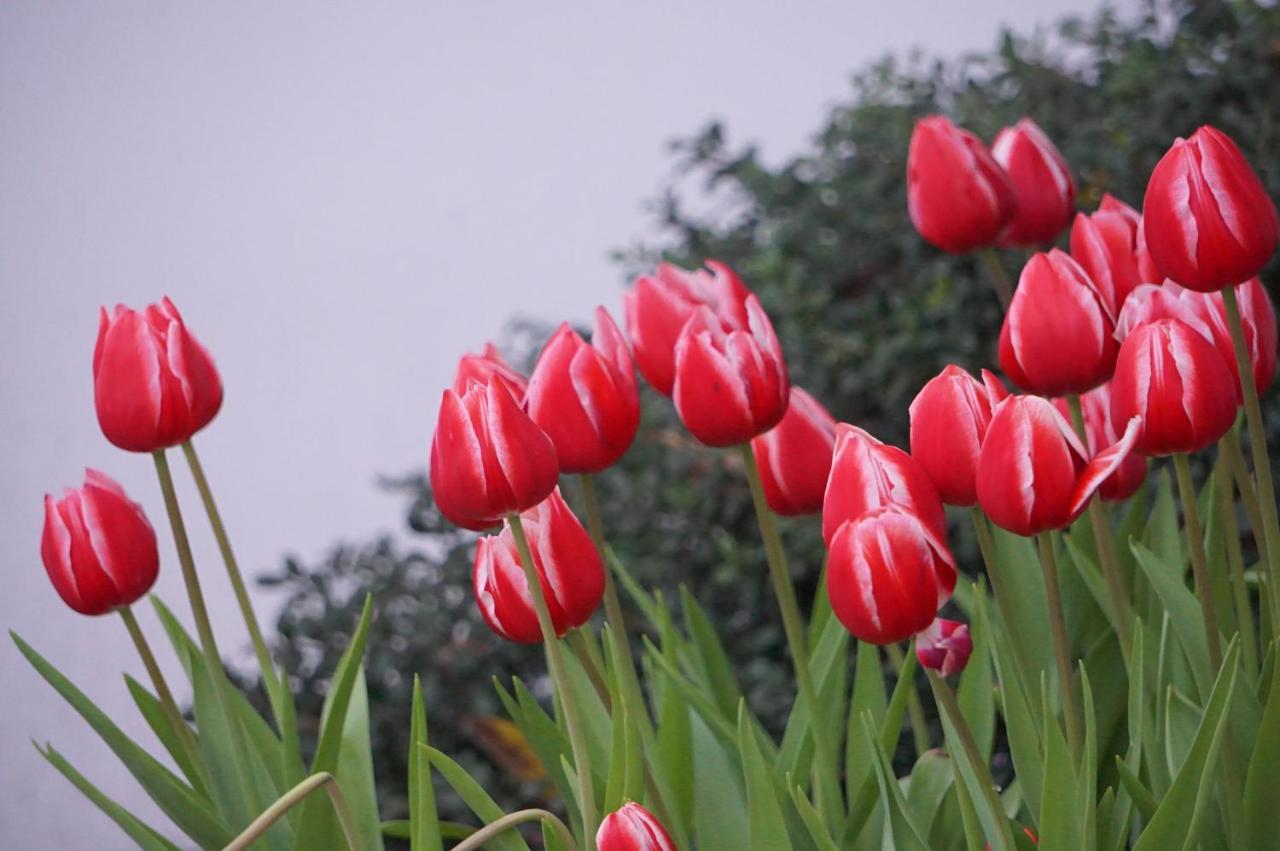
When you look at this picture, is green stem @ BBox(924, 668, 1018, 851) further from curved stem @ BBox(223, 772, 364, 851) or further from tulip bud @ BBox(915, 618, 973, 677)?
curved stem @ BBox(223, 772, 364, 851)

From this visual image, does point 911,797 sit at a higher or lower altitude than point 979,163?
lower

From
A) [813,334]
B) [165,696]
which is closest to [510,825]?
[165,696]

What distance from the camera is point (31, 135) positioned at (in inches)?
83.3

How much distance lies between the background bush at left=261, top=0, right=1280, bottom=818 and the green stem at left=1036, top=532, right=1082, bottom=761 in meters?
0.81

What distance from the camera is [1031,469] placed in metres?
0.54

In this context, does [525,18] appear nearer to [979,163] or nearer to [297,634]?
[297,634]

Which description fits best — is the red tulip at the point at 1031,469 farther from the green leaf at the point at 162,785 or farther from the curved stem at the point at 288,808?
the green leaf at the point at 162,785

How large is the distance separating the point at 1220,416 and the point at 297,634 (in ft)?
3.74

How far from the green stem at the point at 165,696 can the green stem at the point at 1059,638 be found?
1.51 feet

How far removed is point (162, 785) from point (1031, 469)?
51 centimetres

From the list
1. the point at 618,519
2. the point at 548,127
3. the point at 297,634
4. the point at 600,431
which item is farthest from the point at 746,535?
the point at 548,127

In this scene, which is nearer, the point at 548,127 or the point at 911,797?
the point at 911,797

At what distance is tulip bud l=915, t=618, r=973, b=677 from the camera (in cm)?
58

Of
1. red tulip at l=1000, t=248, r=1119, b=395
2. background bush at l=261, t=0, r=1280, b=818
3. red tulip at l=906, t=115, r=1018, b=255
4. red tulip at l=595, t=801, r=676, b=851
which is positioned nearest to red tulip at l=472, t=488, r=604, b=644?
red tulip at l=595, t=801, r=676, b=851
